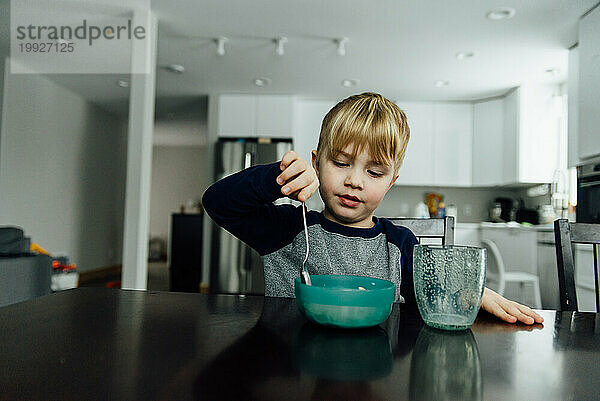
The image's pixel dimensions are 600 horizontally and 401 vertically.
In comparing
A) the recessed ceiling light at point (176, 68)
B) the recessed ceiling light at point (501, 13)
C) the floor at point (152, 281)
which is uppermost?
the recessed ceiling light at point (176, 68)

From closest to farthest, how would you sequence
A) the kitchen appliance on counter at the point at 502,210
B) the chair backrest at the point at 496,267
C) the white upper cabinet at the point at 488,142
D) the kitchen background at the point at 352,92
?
the kitchen background at the point at 352,92
the chair backrest at the point at 496,267
the white upper cabinet at the point at 488,142
the kitchen appliance on counter at the point at 502,210

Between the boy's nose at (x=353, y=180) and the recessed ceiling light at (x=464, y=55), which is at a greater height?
the recessed ceiling light at (x=464, y=55)

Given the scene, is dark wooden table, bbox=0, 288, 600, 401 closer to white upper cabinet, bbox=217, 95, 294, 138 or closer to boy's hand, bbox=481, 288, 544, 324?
boy's hand, bbox=481, 288, 544, 324

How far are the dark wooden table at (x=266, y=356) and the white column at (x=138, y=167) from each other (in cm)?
277

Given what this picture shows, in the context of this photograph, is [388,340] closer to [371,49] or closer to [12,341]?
[12,341]

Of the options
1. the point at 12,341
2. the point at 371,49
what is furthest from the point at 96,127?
the point at 12,341

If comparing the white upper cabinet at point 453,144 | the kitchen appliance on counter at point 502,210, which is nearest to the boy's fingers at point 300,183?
the white upper cabinet at point 453,144

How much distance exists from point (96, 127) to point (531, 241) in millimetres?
5749

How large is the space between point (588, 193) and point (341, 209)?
3.02 meters

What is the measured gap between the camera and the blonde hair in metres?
0.81

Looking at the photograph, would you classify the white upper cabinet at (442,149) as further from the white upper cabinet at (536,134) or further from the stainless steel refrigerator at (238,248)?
the stainless steel refrigerator at (238,248)

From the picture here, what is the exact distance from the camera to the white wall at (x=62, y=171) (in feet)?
15.6

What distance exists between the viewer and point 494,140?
17.2 feet

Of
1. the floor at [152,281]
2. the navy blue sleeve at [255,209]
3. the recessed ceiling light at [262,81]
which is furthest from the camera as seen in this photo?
the floor at [152,281]
